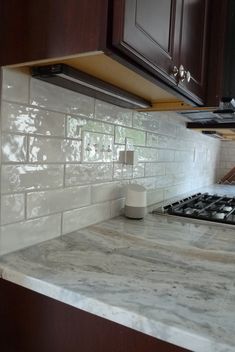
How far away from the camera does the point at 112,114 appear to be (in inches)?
46.0

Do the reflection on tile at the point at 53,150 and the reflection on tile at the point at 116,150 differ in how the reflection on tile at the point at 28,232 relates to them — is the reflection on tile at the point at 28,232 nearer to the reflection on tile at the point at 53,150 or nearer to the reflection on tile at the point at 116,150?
the reflection on tile at the point at 53,150

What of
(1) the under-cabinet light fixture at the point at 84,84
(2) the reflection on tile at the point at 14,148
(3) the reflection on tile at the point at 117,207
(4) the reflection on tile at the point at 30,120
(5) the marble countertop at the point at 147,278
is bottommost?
(5) the marble countertop at the point at 147,278

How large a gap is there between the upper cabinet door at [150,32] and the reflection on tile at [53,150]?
0.36 meters

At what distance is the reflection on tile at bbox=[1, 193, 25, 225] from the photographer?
0.76m

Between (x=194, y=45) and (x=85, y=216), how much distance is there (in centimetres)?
73

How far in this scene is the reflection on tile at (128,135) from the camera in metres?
1.22

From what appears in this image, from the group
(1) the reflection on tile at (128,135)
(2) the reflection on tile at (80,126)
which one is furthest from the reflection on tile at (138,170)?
(2) the reflection on tile at (80,126)

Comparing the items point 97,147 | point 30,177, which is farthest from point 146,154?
point 30,177

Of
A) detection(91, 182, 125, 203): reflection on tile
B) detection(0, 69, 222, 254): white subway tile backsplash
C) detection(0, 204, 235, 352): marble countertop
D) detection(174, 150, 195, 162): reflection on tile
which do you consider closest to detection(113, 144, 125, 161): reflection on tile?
detection(0, 69, 222, 254): white subway tile backsplash

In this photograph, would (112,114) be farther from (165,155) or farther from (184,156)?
(184,156)

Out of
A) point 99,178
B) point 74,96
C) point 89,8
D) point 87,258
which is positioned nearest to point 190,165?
point 99,178

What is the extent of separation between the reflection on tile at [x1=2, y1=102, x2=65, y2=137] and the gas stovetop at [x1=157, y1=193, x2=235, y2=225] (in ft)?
2.38

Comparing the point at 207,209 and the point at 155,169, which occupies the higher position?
the point at 155,169

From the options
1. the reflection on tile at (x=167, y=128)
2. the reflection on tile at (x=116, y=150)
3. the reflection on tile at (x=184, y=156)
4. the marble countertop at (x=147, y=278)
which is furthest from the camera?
the reflection on tile at (x=184, y=156)
